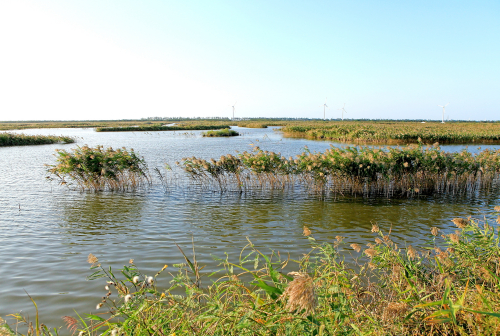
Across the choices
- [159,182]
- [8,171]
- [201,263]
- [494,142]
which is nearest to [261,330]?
[201,263]

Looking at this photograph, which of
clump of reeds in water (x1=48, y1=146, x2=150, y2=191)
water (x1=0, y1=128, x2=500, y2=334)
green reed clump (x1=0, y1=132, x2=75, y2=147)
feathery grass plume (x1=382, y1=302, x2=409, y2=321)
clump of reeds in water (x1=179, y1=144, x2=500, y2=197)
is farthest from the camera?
green reed clump (x1=0, y1=132, x2=75, y2=147)

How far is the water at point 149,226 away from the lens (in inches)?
232

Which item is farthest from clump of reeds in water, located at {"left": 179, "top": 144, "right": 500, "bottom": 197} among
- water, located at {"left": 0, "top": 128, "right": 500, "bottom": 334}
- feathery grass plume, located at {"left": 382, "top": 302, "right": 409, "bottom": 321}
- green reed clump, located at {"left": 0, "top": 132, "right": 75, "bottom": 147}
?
green reed clump, located at {"left": 0, "top": 132, "right": 75, "bottom": 147}

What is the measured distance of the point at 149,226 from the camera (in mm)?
9258

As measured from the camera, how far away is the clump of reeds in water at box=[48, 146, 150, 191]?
13273 millimetres

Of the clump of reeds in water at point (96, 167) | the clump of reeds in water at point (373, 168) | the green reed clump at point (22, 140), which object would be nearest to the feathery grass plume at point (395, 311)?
the clump of reeds in water at point (373, 168)

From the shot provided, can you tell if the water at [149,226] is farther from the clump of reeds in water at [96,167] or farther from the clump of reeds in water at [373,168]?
the clump of reeds in water at [373,168]

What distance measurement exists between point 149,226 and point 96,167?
19.2 ft

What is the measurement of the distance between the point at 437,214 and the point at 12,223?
13.3m

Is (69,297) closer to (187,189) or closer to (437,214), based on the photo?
(187,189)

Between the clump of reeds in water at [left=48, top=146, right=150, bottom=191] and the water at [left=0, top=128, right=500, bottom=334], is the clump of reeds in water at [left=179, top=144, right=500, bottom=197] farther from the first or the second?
the clump of reeds in water at [left=48, top=146, right=150, bottom=191]

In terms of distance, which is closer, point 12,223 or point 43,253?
point 43,253

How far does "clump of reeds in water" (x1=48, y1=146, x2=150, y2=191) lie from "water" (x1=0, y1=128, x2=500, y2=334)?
2.43ft

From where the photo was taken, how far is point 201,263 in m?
6.64
